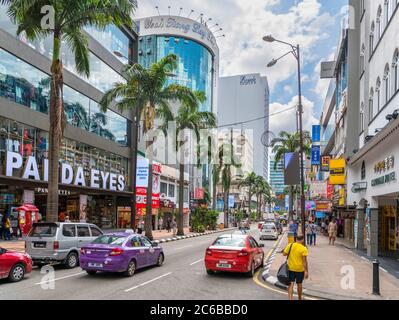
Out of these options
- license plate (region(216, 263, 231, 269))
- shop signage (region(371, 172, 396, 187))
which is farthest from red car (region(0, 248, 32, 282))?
shop signage (region(371, 172, 396, 187))

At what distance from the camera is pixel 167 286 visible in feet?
42.2

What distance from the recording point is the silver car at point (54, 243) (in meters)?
15.9

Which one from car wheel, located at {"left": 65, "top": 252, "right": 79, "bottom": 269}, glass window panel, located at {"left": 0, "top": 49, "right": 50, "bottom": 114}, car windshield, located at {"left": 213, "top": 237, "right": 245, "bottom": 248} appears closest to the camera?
car windshield, located at {"left": 213, "top": 237, "right": 245, "bottom": 248}

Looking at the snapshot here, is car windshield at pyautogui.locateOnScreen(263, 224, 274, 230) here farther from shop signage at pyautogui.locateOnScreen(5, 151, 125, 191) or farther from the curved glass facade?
the curved glass facade

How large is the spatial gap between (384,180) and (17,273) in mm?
15099

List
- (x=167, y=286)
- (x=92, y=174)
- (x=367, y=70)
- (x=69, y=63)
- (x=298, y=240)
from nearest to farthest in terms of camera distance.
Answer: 1. (x=298, y=240)
2. (x=167, y=286)
3. (x=367, y=70)
4. (x=69, y=63)
5. (x=92, y=174)

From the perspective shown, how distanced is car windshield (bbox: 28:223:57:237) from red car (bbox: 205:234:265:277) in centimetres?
582

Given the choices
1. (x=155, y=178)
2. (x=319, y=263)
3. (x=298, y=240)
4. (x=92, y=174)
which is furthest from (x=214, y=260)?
(x=155, y=178)

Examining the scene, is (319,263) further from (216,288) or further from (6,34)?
(6,34)

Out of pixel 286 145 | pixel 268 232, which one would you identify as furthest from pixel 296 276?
pixel 286 145

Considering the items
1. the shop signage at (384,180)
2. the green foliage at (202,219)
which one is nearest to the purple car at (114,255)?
the shop signage at (384,180)

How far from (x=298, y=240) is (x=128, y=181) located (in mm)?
37952

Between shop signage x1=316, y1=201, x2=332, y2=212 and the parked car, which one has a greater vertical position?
shop signage x1=316, y1=201, x2=332, y2=212

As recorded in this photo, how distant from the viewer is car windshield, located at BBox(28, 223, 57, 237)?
16172 mm
